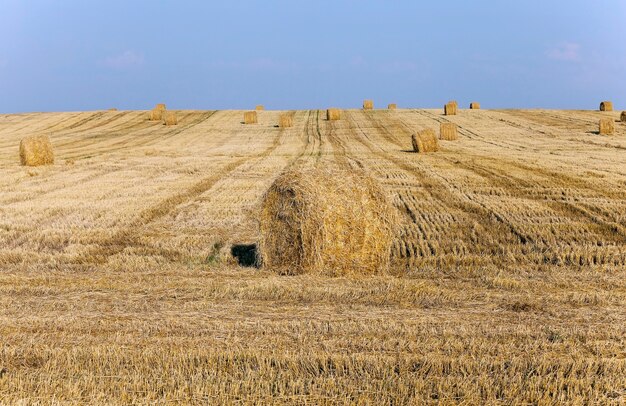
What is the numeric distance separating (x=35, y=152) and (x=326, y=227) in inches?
696

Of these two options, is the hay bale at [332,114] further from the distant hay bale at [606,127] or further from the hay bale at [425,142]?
the hay bale at [425,142]

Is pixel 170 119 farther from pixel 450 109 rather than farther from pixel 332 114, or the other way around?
pixel 450 109

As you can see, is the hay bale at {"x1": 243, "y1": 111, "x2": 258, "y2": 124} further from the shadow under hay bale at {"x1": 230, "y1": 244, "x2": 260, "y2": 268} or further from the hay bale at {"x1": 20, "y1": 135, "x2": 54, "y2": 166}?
the shadow under hay bale at {"x1": 230, "y1": 244, "x2": 260, "y2": 268}

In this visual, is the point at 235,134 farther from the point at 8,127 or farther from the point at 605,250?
the point at 605,250

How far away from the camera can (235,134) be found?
39000mm

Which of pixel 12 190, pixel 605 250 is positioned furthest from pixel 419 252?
pixel 12 190

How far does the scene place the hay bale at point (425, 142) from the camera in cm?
2652

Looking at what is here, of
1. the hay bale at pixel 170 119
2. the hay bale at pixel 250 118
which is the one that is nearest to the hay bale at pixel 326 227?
the hay bale at pixel 250 118

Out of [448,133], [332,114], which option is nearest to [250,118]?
[332,114]

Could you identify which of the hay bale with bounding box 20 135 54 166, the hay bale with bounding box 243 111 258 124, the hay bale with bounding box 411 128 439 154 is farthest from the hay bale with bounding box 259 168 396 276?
the hay bale with bounding box 243 111 258 124

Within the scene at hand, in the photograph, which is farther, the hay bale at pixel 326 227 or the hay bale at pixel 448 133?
the hay bale at pixel 448 133

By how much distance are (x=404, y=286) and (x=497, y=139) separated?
26435 millimetres

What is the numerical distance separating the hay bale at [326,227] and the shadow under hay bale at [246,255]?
0.40m

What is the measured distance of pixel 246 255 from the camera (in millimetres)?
10180
